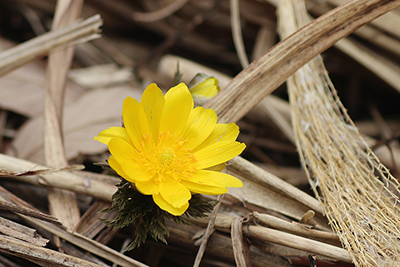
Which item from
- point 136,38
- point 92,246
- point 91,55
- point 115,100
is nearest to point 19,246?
point 92,246

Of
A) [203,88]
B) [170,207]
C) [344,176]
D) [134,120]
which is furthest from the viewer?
[203,88]

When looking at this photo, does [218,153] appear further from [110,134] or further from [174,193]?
[110,134]

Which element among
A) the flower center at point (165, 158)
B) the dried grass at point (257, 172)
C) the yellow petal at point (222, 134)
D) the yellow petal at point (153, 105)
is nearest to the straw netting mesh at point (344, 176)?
the dried grass at point (257, 172)

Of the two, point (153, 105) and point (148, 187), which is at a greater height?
point (153, 105)

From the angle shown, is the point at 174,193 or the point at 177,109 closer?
the point at 174,193

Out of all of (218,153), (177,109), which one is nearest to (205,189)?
(218,153)

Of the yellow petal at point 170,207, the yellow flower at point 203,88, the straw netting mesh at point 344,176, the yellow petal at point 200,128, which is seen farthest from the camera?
the yellow flower at point 203,88

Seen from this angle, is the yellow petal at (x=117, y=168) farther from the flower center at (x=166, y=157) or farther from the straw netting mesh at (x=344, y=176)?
the straw netting mesh at (x=344, y=176)

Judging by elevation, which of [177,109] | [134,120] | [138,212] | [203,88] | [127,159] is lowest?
[138,212]
